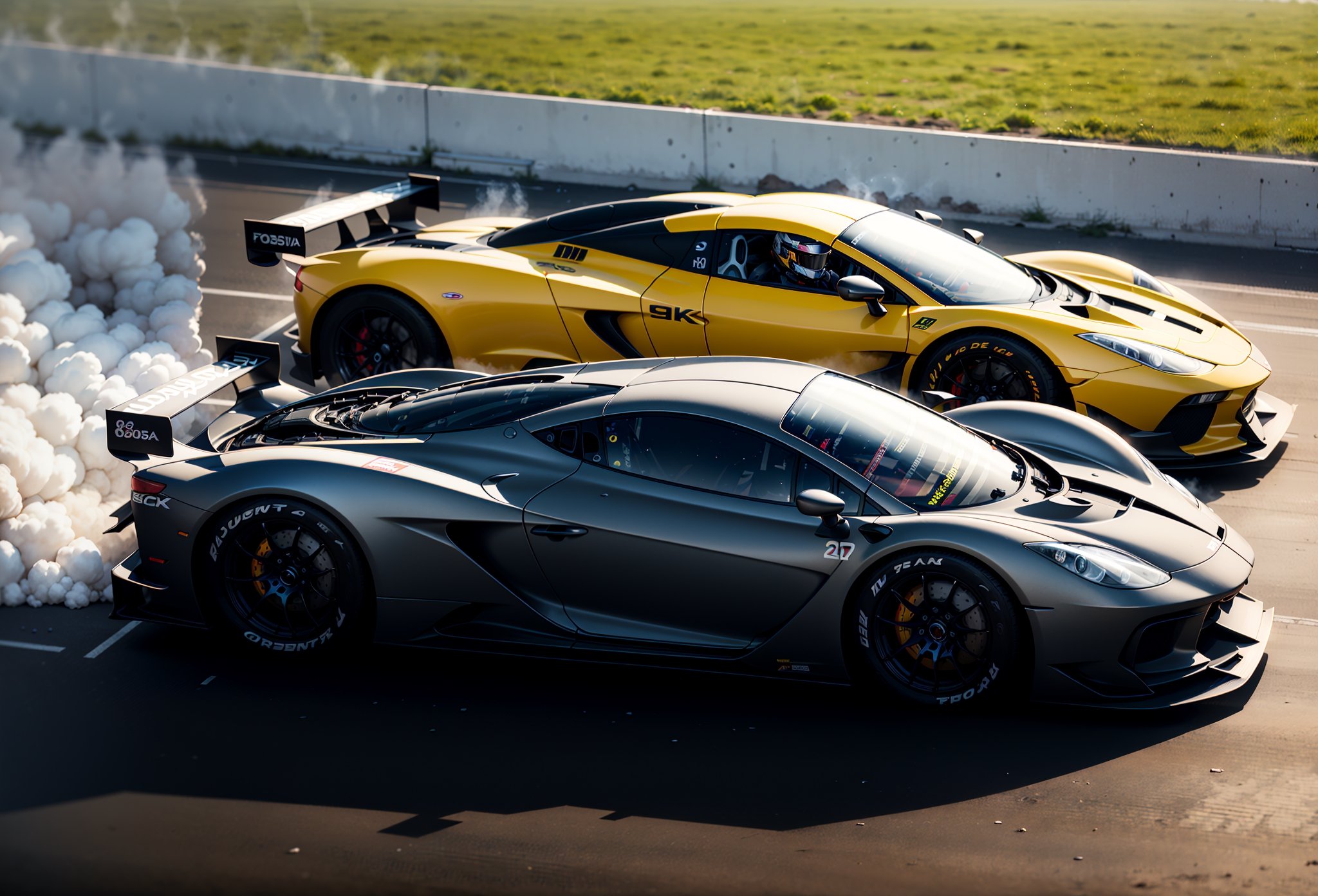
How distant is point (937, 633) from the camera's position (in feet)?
17.6

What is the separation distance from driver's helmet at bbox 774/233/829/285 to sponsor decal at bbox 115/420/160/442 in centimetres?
411

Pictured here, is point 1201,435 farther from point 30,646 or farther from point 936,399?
point 30,646

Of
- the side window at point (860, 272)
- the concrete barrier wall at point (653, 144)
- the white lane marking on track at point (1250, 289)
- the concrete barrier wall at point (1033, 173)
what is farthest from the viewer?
the concrete barrier wall at point (653, 144)

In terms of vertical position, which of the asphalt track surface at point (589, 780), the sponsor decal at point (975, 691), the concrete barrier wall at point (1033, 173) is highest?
the concrete barrier wall at point (1033, 173)

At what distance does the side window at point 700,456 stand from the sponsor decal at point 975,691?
41.8 inches

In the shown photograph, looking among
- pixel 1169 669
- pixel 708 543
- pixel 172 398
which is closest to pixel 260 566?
pixel 172 398

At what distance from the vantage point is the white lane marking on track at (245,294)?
11617mm

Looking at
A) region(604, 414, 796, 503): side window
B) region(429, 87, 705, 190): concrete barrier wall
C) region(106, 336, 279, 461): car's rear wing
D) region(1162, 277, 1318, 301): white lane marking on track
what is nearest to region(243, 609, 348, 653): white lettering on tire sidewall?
region(106, 336, 279, 461): car's rear wing

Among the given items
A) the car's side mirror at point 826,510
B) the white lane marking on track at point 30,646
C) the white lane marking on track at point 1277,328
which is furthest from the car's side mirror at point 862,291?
the white lane marking on track at point 30,646

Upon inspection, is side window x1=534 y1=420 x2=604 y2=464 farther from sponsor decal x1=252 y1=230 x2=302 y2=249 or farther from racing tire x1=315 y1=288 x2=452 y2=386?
sponsor decal x1=252 y1=230 x2=302 y2=249

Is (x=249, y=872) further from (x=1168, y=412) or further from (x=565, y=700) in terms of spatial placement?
(x=1168, y=412)

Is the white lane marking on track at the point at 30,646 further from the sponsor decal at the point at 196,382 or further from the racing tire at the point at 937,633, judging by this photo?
the racing tire at the point at 937,633

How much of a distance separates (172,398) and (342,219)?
3.39 metres

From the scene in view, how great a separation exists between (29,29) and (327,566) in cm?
1683
